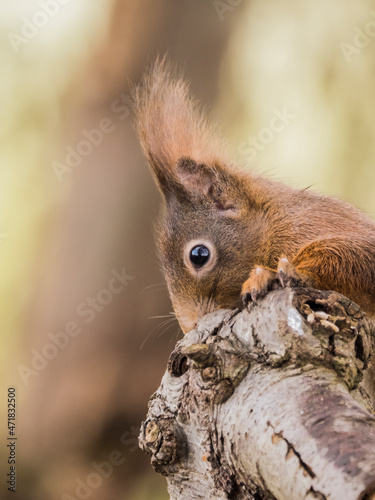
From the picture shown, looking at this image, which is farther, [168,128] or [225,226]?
[168,128]

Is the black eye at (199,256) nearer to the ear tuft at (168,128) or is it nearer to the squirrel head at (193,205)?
the squirrel head at (193,205)

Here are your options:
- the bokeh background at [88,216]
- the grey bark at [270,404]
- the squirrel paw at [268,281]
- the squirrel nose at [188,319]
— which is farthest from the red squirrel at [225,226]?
the bokeh background at [88,216]

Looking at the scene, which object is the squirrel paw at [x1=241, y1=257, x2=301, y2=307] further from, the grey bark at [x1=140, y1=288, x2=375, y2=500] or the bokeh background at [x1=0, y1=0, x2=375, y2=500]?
the bokeh background at [x1=0, y1=0, x2=375, y2=500]

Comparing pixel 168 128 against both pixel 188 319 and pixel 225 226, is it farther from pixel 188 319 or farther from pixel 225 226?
pixel 188 319

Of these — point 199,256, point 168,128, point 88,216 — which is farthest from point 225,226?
point 88,216

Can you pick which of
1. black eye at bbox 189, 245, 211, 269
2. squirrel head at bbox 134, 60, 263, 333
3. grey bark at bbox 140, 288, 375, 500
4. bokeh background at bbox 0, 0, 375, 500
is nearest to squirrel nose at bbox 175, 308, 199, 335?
squirrel head at bbox 134, 60, 263, 333
